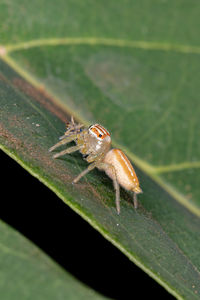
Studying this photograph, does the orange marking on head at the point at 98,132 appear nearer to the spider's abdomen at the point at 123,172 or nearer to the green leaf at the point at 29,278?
the spider's abdomen at the point at 123,172

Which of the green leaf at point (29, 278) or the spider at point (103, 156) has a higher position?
the spider at point (103, 156)

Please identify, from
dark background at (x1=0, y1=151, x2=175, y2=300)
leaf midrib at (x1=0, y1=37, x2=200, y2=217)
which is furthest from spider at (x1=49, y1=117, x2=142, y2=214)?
leaf midrib at (x1=0, y1=37, x2=200, y2=217)

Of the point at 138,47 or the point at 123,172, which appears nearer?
the point at 123,172

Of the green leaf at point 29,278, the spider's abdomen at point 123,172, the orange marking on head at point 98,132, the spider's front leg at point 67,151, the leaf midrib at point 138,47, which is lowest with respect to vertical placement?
the green leaf at point 29,278

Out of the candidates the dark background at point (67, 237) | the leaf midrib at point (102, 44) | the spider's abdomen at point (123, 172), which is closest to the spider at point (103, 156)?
the spider's abdomen at point (123, 172)

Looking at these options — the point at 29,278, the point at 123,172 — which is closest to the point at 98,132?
the point at 123,172

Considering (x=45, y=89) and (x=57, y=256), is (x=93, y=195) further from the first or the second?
(x=45, y=89)

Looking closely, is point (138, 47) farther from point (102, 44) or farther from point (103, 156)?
point (103, 156)

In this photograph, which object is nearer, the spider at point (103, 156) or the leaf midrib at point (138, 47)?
the spider at point (103, 156)
